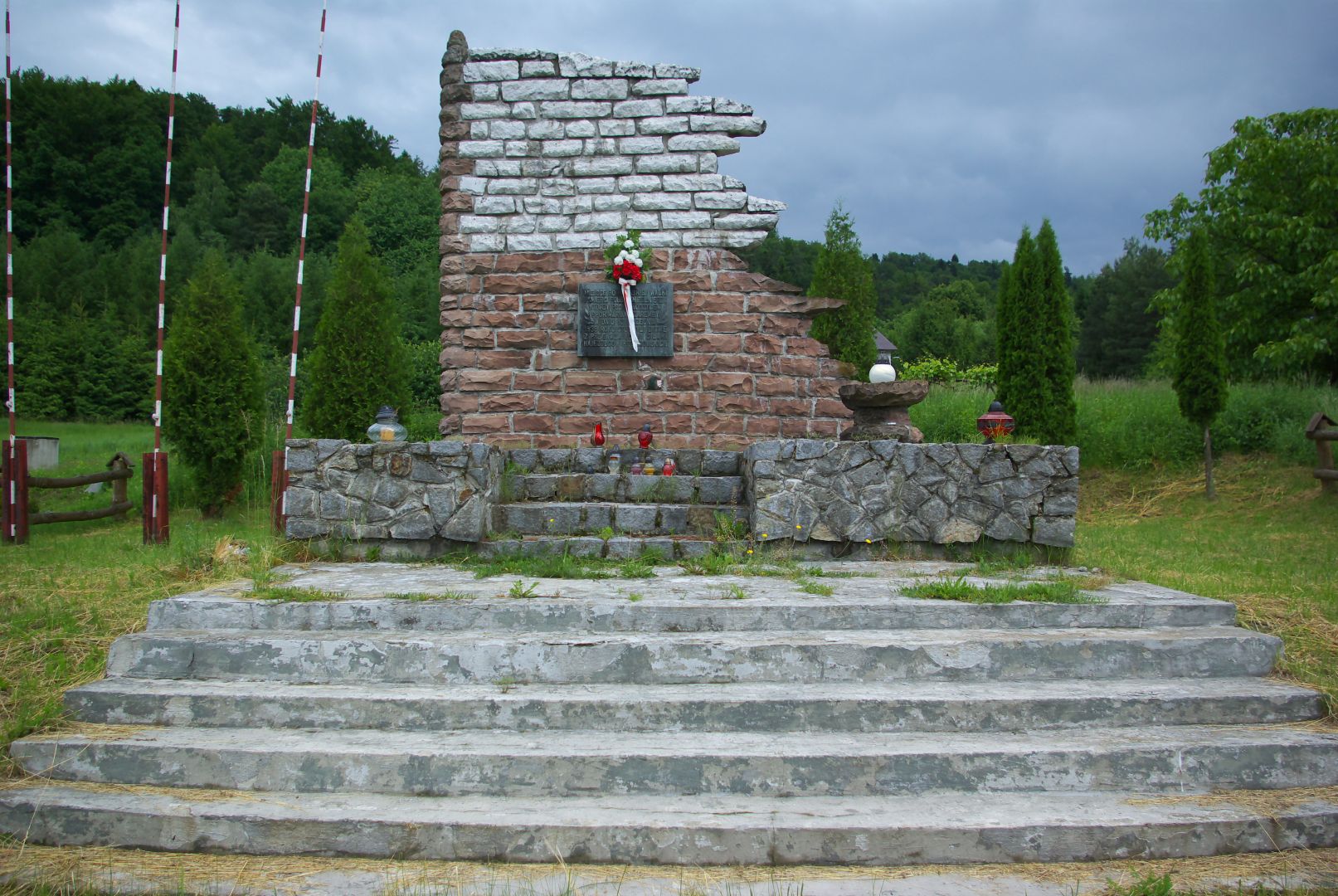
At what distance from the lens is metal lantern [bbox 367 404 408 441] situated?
5.41 metres

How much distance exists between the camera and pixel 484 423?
7332 mm

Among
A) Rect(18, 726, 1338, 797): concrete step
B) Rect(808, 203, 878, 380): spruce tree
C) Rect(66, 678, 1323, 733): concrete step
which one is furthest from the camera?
Rect(808, 203, 878, 380): spruce tree

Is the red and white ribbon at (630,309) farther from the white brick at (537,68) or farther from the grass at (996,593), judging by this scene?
the grass at (996,593)

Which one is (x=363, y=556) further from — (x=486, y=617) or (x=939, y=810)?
(x=939, y=810)

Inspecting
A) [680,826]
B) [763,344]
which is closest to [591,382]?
[763,344]

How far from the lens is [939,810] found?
3.04 metres

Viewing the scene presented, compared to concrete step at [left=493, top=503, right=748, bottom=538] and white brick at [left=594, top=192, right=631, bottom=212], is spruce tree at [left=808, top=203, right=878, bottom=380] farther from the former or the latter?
concrete step at [left=493, top=503, right=748, bottom=538]

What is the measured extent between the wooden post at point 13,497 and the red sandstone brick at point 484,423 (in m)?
4.29

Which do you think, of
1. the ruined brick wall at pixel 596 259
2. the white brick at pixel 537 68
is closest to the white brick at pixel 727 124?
the ruined brick wall at pixel 596 259

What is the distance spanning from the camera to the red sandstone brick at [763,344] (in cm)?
735

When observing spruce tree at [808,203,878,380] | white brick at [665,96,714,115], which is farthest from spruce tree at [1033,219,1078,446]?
white brick at [665,96,714,115]

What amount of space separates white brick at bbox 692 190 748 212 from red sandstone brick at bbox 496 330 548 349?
1.72m

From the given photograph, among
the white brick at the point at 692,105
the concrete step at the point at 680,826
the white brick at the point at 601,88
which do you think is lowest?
the concrete step at the point at 680,826

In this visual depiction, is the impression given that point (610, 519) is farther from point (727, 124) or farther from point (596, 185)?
point (727, 124)
